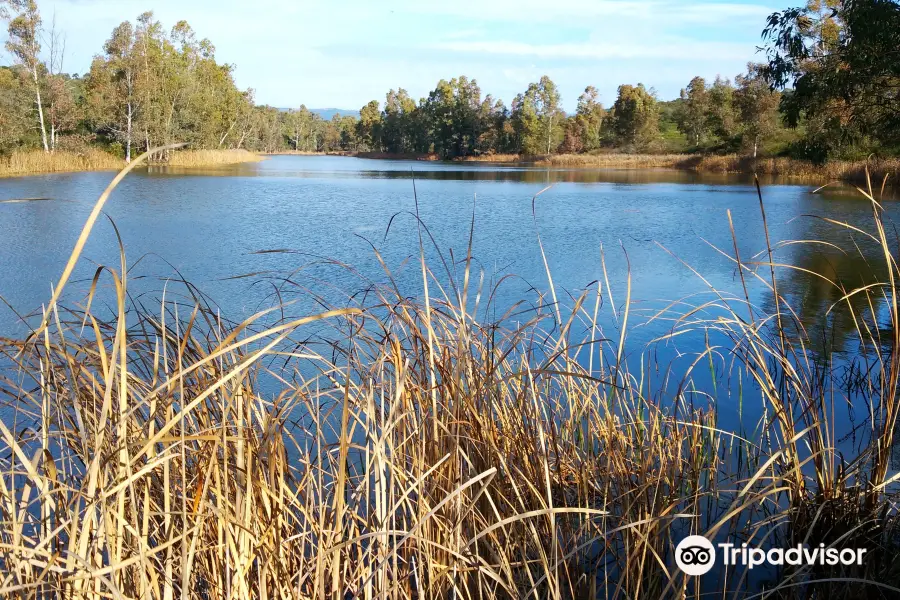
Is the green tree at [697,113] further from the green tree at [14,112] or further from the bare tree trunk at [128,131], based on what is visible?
the green tree at [14,112]

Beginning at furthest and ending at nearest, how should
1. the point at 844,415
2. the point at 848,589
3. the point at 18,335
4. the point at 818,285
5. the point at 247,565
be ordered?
1. the point at 818,285
2. the point at 18,335
3. the point at 844,415
4. the point at 848,589
5. the point at 247,565

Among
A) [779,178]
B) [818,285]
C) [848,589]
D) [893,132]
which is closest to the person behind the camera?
[848,589]

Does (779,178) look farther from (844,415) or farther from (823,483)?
(823,483)

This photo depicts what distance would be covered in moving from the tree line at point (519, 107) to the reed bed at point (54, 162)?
0.84m

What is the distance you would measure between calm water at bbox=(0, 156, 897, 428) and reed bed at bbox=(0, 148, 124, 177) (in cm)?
179

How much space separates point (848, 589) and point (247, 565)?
1249mm

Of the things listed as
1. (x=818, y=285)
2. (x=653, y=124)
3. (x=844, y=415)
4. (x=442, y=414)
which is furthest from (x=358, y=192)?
(x=653, y=124)

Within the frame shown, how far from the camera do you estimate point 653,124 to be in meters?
42.6

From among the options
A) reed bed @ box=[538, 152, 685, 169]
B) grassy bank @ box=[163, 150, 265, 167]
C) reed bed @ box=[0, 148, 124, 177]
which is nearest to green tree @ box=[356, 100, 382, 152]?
reed bed @ box=[538, 152, 685, 169]

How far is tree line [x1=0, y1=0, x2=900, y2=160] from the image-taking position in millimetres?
10414

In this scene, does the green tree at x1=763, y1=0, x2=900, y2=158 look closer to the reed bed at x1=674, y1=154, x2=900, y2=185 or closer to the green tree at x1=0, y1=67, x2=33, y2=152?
the reed bed at x1=674, y1=154, x2=900, y2=185

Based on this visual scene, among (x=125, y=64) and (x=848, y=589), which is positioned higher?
(x=125, y=64)

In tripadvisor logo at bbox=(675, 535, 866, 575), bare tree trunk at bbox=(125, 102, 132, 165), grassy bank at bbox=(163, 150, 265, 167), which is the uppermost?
bare tree trunk at bbox=(125, 102, 132, 165)

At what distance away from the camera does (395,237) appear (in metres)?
9.00
